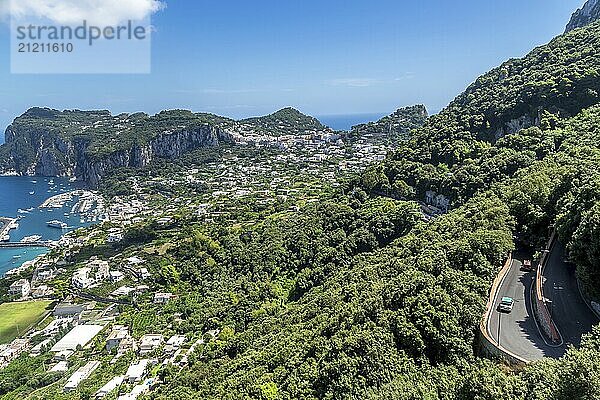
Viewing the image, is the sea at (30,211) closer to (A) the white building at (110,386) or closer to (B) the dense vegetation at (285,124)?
(A) the white building at (110,386)

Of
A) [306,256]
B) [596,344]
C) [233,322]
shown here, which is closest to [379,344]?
Result: [596,344]

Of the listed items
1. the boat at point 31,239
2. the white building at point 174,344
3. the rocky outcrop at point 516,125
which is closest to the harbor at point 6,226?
the boat at point 31,239

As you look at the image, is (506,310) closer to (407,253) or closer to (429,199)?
(407,253)

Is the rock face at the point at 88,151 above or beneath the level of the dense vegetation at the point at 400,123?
beneath

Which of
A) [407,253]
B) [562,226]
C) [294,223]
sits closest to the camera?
[562,226]

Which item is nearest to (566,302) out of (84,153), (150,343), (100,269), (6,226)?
(150,343)

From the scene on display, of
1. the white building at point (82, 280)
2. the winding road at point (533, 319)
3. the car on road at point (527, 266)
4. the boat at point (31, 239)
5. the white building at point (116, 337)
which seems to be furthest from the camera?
the boat at point (31, 239)

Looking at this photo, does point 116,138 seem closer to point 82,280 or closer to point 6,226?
point 6,226
